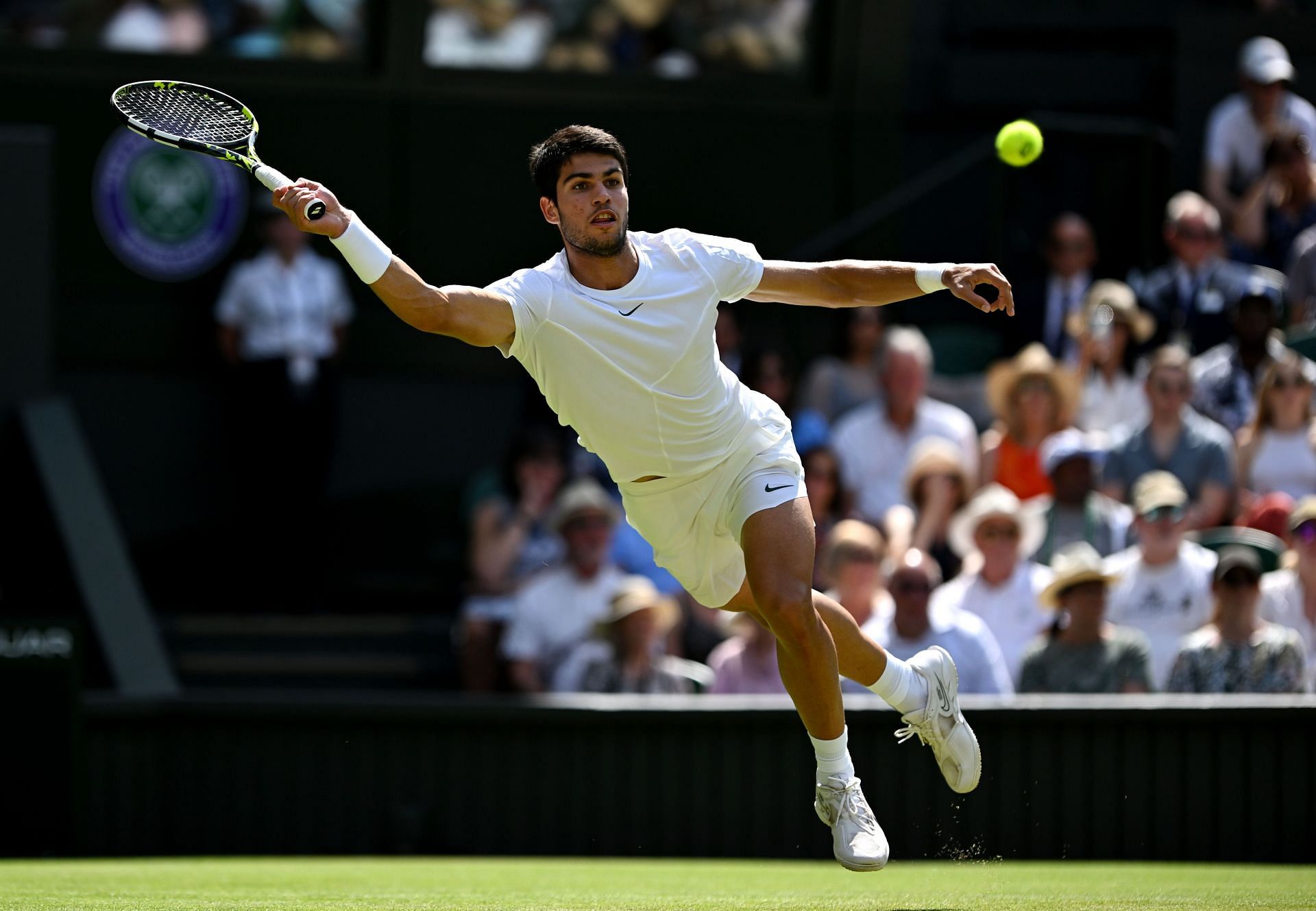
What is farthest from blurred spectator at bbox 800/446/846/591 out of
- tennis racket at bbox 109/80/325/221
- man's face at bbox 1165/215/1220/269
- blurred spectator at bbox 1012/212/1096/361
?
tennis racket at bbox 109/80/325/221

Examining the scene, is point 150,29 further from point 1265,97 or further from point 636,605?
point 1265,97

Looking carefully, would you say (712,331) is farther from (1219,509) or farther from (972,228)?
(972,228)

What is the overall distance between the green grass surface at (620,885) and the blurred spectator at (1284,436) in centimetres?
227

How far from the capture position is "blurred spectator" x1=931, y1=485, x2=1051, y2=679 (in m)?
8.51

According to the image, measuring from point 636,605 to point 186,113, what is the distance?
11.3 feet

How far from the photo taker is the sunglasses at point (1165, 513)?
836 centimetres

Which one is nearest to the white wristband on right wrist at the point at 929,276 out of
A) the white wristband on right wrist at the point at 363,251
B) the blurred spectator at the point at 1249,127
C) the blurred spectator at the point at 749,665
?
the white wristband on right wrist at the point at 363,251

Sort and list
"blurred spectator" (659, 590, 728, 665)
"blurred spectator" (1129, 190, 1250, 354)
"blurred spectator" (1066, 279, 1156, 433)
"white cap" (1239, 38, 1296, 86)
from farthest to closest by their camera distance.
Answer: "white cap" (1239, 38, 1296, 86)
"blurred spectator" (1129, 190, 1250, 354)
"blurred spectator" (1066, 279, 1156, 433)
"blurred spectator" (659, 590, 728, 665)

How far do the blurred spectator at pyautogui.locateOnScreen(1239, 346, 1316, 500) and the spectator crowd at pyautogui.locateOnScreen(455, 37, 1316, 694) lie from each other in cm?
1

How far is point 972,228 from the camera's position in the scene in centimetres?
1181

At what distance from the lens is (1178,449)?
9.23 m

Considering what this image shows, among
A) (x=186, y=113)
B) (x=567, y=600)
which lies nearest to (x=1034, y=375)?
(x=567, y=600)

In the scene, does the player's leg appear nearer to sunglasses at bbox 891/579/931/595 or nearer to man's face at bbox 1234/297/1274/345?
sunglasses at bbox 891/579/931/595

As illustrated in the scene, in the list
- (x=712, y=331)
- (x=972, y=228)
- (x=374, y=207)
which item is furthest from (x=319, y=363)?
(x=712, y=331)
